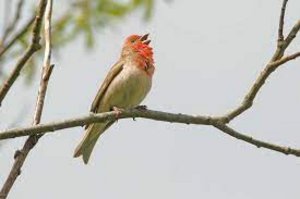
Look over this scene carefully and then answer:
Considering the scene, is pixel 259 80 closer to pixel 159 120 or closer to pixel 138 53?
pixel 159 120

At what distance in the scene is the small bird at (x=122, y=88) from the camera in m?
8.03

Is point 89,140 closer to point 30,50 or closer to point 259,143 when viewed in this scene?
point 259,143

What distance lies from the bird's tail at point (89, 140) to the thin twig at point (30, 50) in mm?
3880

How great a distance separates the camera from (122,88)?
8133mm

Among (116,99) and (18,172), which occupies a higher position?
(18,172)

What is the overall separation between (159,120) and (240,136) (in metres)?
0.54

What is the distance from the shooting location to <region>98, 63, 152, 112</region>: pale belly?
802cm

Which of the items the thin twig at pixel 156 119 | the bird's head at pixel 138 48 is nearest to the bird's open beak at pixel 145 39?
the bird's head at pixel 138 48

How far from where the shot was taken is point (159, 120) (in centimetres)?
486

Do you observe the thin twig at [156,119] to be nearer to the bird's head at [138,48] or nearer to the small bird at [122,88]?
the small bird at [122,88]

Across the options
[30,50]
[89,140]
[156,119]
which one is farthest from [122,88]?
[30,50]

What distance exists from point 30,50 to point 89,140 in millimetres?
4312

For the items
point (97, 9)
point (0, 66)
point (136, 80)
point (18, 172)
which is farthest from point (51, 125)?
point (136, 80)

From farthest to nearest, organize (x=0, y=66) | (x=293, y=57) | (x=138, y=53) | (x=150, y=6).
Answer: (x=138, y=53), (x=150, y=6), (x=293, y=57), (x=0, y=66)
